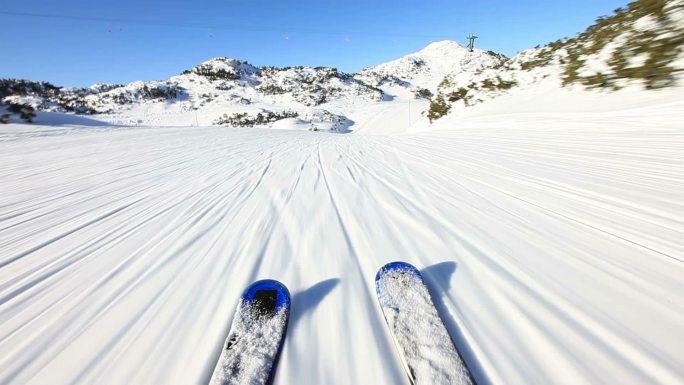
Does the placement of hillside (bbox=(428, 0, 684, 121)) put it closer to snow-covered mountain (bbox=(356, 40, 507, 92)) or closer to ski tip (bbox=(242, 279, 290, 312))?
ski tip (bbox=(242, 279, 290, 312))

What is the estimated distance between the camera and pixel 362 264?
231 cm

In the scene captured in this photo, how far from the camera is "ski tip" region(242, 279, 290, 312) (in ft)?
5.89

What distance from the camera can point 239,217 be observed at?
11.2 ft

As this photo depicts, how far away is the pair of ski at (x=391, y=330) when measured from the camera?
1.34 meters

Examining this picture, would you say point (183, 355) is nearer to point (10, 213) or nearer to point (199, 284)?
point (199, 284)

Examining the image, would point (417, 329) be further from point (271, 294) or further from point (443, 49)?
point (443, 49)

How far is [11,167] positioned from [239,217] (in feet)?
24.3

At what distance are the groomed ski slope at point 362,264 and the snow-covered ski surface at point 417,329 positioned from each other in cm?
11

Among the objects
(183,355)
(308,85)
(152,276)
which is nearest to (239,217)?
(152,276)

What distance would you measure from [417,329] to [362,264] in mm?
815

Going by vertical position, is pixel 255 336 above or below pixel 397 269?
below

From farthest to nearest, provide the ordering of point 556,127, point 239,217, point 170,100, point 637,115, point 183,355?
point 170,100 < point 556,127 < point 637,115 < point 239,217 < point 183,355

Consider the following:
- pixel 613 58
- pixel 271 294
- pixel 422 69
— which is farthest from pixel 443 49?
pixel 271 294

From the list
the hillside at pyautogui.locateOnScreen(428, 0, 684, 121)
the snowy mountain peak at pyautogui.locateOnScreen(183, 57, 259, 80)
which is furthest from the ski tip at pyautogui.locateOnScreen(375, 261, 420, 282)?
the snowy mountain peak at pyautogui.locateOnScreen(183, 57, 259, 80)
